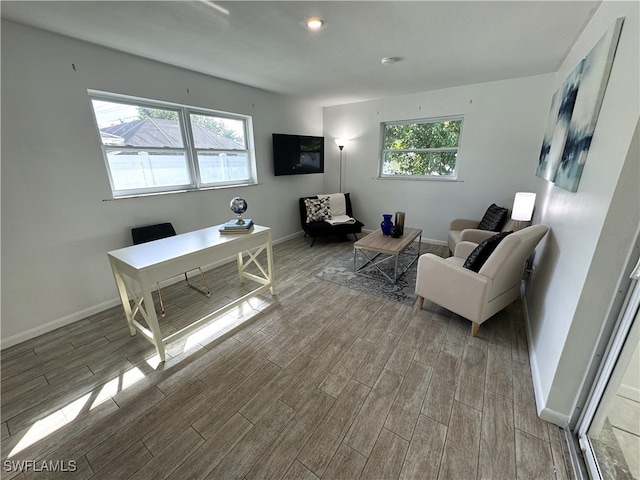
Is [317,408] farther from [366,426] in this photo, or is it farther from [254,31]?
[254,31]

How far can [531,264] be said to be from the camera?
9.13ft

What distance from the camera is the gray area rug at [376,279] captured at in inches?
111

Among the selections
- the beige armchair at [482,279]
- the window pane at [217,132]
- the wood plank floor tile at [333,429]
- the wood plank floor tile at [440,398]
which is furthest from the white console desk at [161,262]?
the wood plank floor tile at [440,398]

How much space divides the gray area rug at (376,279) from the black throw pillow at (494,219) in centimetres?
73

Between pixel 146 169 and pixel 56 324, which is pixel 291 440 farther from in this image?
pixel 146 169

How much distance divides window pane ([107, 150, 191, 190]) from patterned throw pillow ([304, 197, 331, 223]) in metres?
1.97

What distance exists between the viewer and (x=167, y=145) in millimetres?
3004

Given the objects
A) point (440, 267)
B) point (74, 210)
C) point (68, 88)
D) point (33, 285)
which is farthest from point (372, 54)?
point (33, 285)

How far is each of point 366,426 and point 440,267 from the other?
136cm

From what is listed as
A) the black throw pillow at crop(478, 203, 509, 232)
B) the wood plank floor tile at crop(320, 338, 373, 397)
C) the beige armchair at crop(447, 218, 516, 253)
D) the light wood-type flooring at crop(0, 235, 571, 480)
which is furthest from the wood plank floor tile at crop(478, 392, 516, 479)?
the black throw pillow at crop(478, 203, 509, 232)

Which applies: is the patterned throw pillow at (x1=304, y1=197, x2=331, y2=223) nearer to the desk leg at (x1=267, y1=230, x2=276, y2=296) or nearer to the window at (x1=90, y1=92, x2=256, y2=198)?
the window at (x1=90, y1=92, x2=256, y2=198)

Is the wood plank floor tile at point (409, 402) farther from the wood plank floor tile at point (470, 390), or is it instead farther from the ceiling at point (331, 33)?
the ceiling at point (331, 33)

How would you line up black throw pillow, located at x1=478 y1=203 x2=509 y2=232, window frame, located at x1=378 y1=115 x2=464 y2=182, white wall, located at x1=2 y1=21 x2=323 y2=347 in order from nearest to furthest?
white wall, located at x1=2 y1=21 x2=323 y2=347
black throw pillow, located at x1=478 y1=203 x2=509 y2=232
window frame, located at x1=378 y1=115 x2=464 y2=182

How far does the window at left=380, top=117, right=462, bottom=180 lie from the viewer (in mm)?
4043
